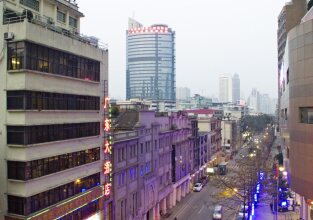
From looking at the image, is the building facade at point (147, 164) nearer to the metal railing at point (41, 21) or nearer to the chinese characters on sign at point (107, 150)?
the chinese characters on sign at point (107, 150)

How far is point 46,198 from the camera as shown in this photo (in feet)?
95.5

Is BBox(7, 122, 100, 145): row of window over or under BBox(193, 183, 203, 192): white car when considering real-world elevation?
over

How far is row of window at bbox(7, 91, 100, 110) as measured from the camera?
88.8 feet

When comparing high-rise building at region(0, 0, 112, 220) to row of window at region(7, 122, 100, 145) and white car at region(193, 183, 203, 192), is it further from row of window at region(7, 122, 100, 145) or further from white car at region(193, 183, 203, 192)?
white car at region(193, 183, 203, 192)

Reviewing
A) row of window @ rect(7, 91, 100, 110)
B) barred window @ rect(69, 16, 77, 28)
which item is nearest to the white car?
row of window @ rect(7, 91, 100, 110)

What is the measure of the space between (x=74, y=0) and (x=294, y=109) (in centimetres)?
2581

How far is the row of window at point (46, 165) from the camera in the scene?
88.6 feet

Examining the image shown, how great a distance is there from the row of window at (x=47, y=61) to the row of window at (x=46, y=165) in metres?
7.13

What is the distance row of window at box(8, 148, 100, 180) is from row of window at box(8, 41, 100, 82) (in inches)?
281

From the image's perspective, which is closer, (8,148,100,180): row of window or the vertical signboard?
(8,148,100,180): row of window

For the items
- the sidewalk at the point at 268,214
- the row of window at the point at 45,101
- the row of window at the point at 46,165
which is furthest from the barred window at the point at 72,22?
the sidewalk at the point at 268,214

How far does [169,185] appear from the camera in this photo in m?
60.6

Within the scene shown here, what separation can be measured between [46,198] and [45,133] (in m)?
5.20

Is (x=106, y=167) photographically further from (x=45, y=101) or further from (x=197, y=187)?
(x=197, y=187)
